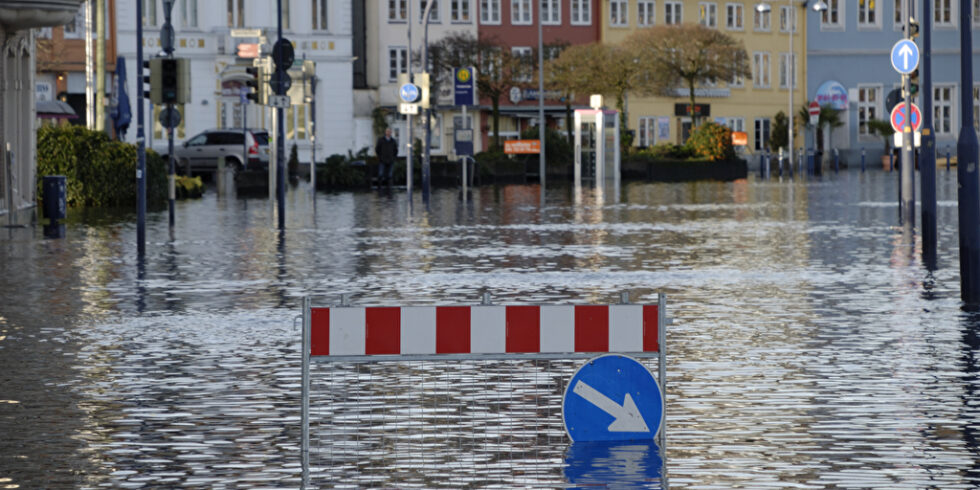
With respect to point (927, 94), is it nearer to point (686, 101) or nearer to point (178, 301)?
point (178, 301)

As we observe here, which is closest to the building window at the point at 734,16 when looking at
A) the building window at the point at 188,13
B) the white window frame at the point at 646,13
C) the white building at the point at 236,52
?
the white window frame at the point at 646,13

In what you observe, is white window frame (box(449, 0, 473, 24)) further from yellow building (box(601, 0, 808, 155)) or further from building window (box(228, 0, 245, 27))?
building window (box(228, 0, 245, 27))

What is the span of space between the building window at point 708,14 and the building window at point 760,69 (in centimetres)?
292

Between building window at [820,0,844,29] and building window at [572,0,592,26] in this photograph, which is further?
building window at [820,0,844,29]

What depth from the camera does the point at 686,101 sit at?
94.1 m

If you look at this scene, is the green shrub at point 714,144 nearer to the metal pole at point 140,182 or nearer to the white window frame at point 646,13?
the white window frame at point 646,13

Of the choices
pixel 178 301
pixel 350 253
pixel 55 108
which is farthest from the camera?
pixel 55 108

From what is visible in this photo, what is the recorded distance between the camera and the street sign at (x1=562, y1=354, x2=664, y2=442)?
8.44 m

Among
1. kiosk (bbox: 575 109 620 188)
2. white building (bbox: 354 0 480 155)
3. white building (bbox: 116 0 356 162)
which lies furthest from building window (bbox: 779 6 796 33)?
kiosk (bbox: 575 109 620 188)

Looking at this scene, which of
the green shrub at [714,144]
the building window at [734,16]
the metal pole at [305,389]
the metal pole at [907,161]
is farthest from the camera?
the building window at [734,16]

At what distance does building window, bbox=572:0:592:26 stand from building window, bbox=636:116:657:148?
5653mm

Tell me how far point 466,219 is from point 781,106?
6374 centimetres

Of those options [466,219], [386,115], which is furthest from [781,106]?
[466,219]

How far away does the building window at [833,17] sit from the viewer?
9756cm
